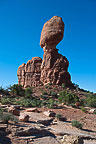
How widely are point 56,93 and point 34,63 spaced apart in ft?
47.3

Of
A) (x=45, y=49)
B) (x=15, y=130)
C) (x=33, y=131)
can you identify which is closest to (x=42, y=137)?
(x=33, y=131)

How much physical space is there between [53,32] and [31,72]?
12052mm

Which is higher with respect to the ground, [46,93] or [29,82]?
[29,82]

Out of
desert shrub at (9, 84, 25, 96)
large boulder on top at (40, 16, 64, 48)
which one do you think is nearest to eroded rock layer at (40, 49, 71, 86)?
large boulder on top at (40, 16, 64, 48)

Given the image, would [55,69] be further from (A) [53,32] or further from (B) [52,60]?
(A) [53,32]

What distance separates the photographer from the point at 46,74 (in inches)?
1350

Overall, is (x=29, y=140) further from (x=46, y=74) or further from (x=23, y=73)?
(x=23, y=73)

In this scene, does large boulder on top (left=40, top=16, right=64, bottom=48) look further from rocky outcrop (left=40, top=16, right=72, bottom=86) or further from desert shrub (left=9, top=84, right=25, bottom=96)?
desert shrub (left=9, top=84, right=25, bottom=96)

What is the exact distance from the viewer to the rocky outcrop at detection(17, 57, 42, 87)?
38.7 m

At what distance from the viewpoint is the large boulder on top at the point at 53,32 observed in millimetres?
34438

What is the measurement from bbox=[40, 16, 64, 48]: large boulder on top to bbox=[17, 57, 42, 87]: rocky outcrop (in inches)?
213

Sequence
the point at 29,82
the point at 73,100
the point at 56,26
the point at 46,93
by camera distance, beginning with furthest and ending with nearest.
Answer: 1. the point at 29,82
2. the point at 56,26
3. the point at 46,93
4. the point at 73,100

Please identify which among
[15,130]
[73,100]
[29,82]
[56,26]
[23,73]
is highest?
[56,26]

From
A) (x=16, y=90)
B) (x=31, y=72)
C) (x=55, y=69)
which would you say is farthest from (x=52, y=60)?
(x=16, y=90)
